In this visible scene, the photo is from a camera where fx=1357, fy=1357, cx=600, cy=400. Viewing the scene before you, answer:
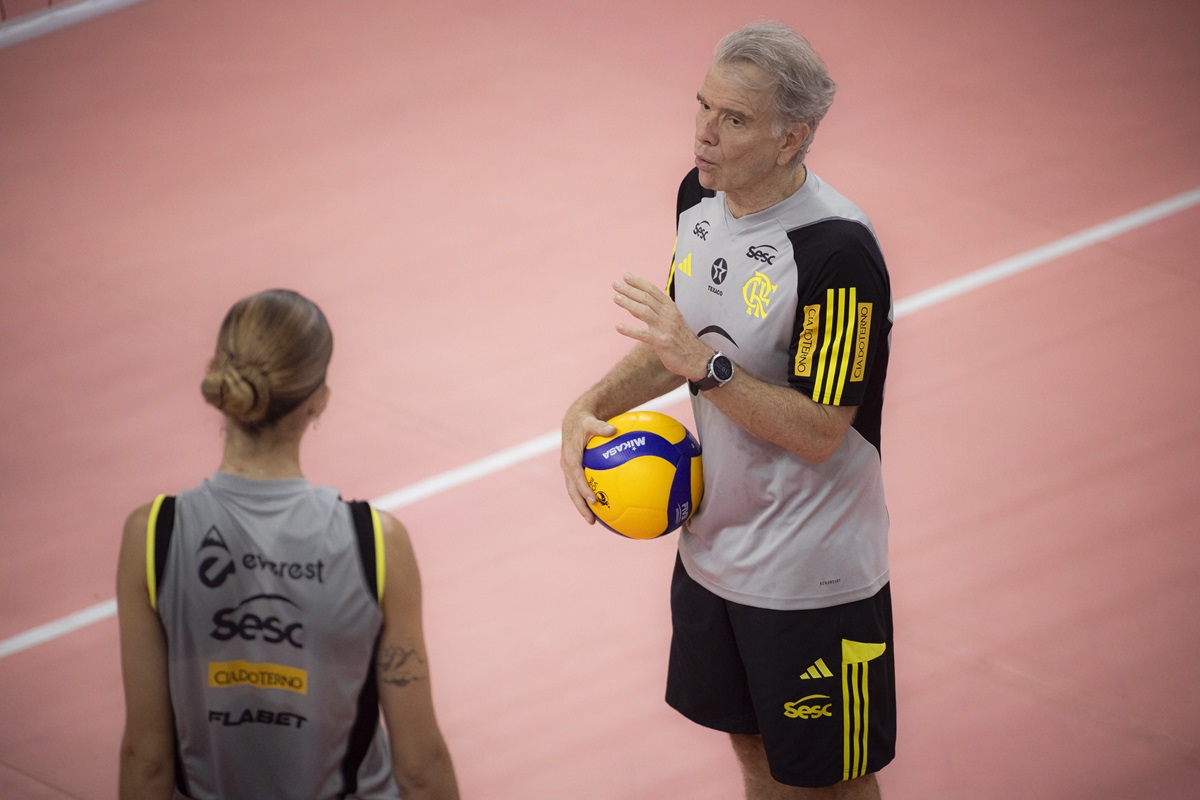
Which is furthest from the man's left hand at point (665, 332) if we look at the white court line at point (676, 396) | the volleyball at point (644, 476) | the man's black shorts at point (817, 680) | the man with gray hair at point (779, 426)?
the white court line at point (676, 396)

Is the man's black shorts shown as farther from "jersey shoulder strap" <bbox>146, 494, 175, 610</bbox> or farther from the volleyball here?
"jersey shoulder strap" <bbox>146, 494, 175, 610</bbox>

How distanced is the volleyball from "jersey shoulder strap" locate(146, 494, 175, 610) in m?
1.34

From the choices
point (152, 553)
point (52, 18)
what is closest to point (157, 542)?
point (152, 553)

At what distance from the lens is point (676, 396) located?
6898mm

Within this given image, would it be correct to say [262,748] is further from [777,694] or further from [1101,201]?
[1101,201]

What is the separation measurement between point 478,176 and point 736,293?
5.33 meters

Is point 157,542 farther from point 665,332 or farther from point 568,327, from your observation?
point 568,327

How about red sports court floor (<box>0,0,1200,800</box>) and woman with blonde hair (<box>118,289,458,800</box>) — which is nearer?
woman with blonde hair (<box>118,289,458,800</box>)

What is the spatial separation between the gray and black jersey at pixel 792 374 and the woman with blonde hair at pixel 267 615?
1.11 metres

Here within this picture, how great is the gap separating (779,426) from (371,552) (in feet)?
3.62

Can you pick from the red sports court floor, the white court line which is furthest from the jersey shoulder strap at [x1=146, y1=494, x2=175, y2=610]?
the white court line

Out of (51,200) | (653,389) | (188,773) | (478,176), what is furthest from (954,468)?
(51,200)

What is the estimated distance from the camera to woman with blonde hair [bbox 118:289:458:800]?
8.93 feet

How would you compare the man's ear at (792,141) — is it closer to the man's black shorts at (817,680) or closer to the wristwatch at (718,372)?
the wristwatch at (718,372)
